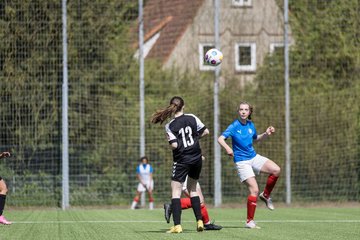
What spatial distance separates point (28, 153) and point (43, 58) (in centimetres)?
254

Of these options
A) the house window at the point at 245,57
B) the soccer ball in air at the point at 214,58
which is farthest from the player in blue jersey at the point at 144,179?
the soccer ball in air at the point at 214,58

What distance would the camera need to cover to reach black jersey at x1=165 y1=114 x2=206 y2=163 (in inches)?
476

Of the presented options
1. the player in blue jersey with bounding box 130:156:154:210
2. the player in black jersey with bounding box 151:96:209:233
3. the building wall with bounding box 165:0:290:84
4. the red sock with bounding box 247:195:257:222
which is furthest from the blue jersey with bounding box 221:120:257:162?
the building wall with bounding box 165:0:290:84

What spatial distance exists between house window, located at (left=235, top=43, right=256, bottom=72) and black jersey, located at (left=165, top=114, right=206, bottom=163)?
13303 mm

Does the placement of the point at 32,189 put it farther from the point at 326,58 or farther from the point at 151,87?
the point at 326,58

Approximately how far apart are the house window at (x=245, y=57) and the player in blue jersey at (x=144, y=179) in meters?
3.95

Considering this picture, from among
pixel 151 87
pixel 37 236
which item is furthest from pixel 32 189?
pixel 37 236

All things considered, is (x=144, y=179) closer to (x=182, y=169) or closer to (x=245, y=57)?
(x=245, y=57)

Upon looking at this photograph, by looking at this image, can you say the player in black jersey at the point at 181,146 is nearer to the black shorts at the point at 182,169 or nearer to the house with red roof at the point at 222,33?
the black shorts at the point at 182,169

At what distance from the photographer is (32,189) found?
23.6 meters

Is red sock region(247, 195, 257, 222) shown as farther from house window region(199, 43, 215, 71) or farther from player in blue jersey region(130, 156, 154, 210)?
house window region(199, 43, 215, 71)

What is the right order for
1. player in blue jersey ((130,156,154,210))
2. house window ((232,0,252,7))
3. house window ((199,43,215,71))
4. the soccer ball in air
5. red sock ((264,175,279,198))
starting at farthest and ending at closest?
house window ((232,0,252,7)) → house window ((199,43,215,71)) → player in blue jersey ((130,156,154,210)) → the soccer ball in air → red sock ((264,175,279,198))

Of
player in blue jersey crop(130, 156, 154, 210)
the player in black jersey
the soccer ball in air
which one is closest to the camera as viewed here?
the player in black jersey

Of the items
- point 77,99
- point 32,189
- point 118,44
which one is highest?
point 118,44
